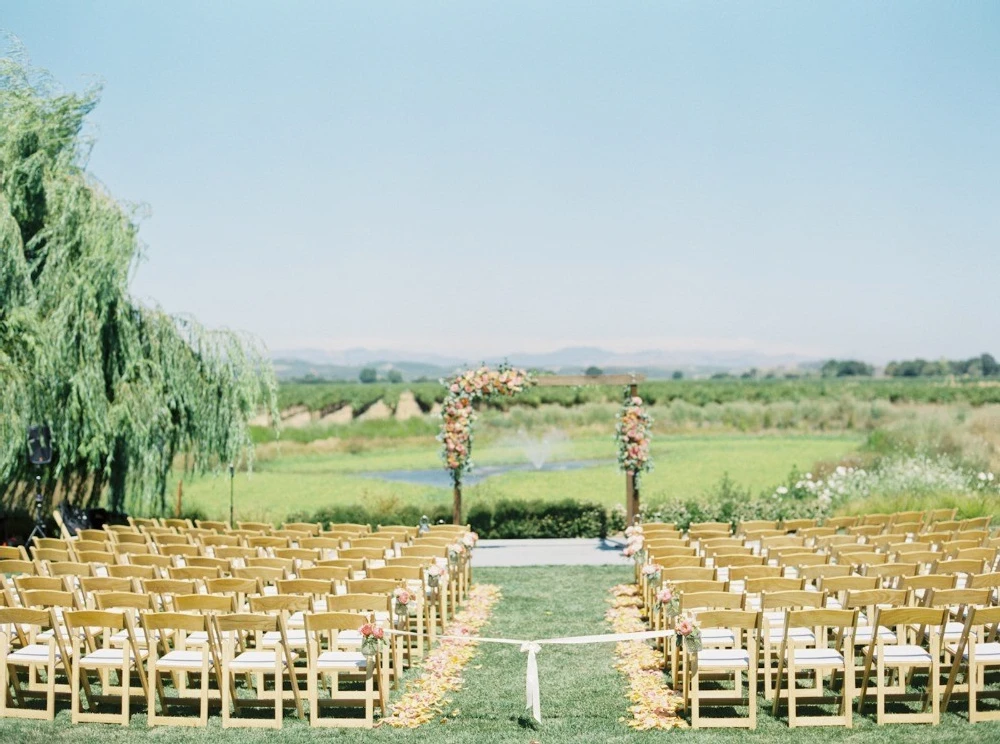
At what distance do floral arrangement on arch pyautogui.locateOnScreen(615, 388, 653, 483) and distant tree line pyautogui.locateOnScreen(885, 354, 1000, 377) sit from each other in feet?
314

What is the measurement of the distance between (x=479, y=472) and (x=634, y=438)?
2130 cm

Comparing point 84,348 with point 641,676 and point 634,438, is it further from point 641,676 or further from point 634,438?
point 641,676

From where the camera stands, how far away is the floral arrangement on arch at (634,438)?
17.8m

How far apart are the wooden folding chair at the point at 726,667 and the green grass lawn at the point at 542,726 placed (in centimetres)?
16

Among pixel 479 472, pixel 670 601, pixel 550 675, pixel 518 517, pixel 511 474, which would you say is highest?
pixel 670 601

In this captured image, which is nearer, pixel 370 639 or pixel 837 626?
pixel 370 639

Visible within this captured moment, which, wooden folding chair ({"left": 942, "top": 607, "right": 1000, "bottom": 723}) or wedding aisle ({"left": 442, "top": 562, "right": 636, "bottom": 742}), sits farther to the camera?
wedding aisle ({"left": 442, "top": 562, "right": 636, "bottom": 742})

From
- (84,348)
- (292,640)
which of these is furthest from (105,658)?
(84,348)

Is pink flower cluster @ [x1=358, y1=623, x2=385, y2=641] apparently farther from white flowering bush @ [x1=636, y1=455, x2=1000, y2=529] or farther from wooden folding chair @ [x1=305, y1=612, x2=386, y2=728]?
white flowering bush @ [x1=636, y1=455, x2=1000, y2=529]

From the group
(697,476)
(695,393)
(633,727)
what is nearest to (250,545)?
(633,727)

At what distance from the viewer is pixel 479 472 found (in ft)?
127

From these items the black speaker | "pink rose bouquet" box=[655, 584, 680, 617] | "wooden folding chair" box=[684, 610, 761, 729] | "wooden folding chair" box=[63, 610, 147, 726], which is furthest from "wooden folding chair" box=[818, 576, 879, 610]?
the black speaker

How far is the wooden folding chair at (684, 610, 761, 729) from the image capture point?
8031mm

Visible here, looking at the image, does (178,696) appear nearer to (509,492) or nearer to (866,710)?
(866,710)
